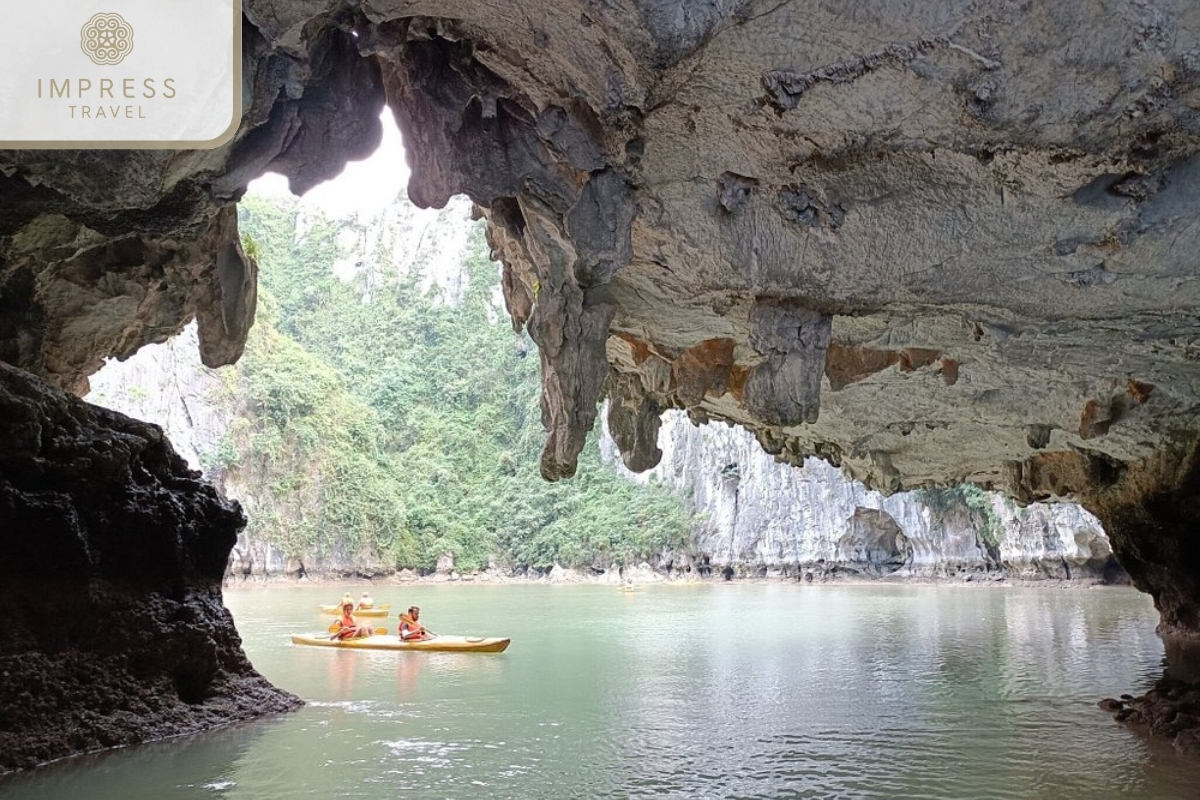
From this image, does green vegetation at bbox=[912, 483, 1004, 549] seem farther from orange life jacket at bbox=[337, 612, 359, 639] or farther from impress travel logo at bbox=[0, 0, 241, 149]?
impress travel logo at bbox=[0, 0, 241, 149]

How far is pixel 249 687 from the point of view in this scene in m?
8.05

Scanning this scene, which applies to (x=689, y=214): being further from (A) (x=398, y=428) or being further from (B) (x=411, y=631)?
(A) (x=398, y=428)

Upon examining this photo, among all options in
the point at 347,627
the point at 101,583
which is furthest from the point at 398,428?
the point at 101,583

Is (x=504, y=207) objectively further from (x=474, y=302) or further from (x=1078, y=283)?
(x=474, y=302)

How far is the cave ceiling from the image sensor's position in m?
3.73

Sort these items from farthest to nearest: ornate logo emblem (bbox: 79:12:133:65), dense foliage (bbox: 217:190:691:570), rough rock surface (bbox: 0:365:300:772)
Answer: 1. dense foliage (bbox: 217:190:691:570)
2. rough rock surface (bbox: 0:365:300:772)
3. ornate logo emblem (bbox: 79:12:133:65)

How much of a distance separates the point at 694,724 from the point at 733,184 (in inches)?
214

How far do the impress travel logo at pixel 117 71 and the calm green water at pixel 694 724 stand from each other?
425 centimetres

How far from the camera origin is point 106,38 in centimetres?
317

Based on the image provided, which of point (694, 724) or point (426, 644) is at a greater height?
point (426, 644)

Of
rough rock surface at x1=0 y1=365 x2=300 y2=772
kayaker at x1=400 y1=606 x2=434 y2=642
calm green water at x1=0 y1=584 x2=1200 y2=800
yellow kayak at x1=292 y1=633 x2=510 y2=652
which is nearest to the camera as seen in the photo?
rough rock surface at x1=0 y1=365 x2=300 y2=772

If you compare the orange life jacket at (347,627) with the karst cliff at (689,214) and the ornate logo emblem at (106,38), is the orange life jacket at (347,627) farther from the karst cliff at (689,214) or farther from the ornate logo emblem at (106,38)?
the ornate logo emblem at (106,38)

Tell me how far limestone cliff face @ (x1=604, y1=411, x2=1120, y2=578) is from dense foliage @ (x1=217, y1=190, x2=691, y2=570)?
2256 mm

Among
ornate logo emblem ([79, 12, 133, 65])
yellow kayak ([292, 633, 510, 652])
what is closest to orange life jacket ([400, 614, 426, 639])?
yellow kayak ([292, 633, 510, 652])
